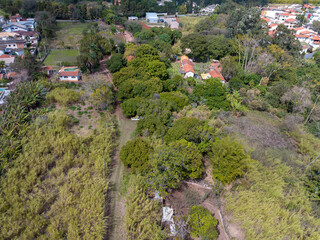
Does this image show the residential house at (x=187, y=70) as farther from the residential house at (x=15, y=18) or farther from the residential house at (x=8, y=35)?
the residential house at (x=15, y=18)

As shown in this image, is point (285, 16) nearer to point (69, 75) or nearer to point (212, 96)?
point (212, 96)

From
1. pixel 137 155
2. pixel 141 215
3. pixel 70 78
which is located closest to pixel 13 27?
pixel 70 78

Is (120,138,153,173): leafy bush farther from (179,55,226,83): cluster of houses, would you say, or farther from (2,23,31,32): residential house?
(2,23,31,32): residential house

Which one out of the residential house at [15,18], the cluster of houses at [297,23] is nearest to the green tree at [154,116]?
the cluster of houses at [297,23]

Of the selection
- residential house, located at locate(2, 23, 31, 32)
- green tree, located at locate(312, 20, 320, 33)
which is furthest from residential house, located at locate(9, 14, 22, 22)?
green tree, located at locate(312, 20, 320, 33)

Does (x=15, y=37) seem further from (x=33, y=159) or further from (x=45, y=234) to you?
(x=45, y=234)

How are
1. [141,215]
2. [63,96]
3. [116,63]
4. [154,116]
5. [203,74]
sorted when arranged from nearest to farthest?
1. [141,215]
2. [154,116]
3. [63,96]
4. [116,63]
5. [203,74]

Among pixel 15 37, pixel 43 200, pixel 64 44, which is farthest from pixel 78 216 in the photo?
pixel 15 37
